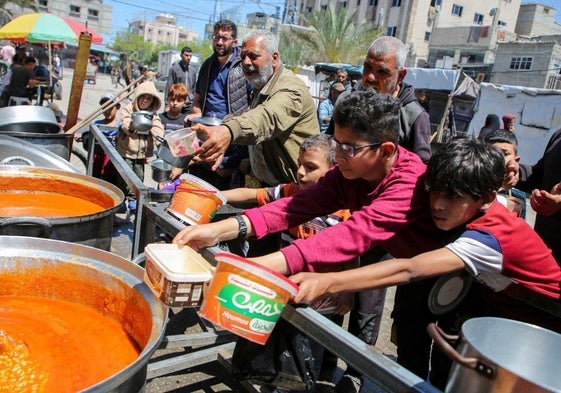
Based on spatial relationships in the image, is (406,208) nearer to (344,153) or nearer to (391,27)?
(344,153)

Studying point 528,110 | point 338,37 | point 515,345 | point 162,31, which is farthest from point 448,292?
point 162,31

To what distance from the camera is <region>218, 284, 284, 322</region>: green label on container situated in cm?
130

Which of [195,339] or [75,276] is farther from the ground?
[75,276]

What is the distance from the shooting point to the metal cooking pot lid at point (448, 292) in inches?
77.4

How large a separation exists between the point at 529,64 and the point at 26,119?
37.6m

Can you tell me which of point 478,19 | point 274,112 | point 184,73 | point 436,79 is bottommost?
point 274,112

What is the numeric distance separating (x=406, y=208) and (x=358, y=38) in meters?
35.3

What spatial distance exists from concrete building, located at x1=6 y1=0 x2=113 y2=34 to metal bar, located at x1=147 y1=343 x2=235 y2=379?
6872cm

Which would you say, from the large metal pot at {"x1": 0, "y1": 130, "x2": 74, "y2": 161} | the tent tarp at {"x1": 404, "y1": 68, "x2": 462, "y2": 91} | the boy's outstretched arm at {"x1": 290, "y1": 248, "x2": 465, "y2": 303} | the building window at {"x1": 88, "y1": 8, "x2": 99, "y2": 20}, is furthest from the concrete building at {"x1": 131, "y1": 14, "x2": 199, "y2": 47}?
the boy's outstretched arm at {"x1": 290, "y1": 248, "x2": 465, "y2": 303}

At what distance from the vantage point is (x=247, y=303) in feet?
4.30

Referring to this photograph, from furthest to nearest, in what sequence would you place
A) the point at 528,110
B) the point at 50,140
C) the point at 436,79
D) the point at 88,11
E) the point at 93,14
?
the point at 93,14, the point at 88,11, the point at 436,79, the point at 528,110, the point at 50,140

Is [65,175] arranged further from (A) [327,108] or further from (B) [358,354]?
(A) [327,108]

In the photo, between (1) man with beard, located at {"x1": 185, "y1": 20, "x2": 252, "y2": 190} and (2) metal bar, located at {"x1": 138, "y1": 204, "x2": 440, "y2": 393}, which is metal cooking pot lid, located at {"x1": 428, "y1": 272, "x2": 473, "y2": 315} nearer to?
(2) metal bar, located at {"x1": 138, "y1": 204, "x2": 440, "y2": 393}

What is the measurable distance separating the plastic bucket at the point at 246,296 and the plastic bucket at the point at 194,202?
0.81m
